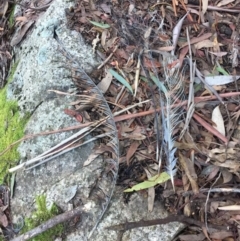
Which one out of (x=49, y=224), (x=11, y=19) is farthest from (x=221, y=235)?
(x=11, y=19)

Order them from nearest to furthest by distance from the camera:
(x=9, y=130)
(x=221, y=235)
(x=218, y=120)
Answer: (x=221, y=235) < (x=218, y=120) < (x=9, y=130)

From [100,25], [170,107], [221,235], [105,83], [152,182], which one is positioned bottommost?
[221,235]

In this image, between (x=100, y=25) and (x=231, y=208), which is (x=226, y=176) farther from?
(x=100, y=25)

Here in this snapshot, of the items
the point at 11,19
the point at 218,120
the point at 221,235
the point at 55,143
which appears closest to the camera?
the point at 221,235

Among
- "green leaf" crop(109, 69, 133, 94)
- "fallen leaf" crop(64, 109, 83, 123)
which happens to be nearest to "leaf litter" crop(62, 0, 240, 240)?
"green leaf" crop(109, 69, 133, 94)

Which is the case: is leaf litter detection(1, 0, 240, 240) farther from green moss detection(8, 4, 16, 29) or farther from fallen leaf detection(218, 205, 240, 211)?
green moss detection(8, 4, 16, 29)

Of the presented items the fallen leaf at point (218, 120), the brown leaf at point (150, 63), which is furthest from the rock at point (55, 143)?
the fallen leaf at point (218, 120)

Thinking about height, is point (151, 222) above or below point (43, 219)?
below

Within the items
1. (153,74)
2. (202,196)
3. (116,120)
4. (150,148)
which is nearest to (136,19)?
(153,74)
